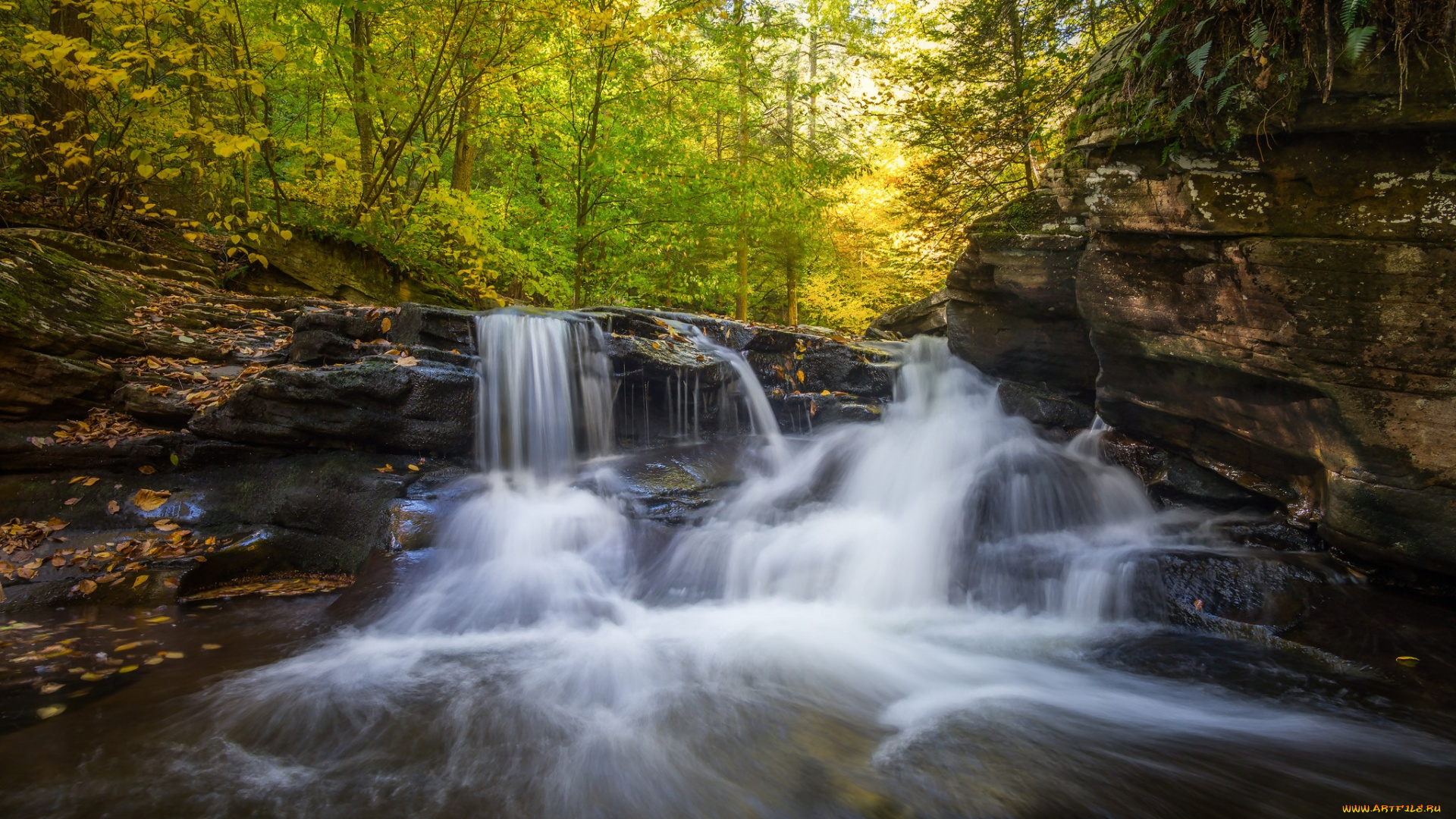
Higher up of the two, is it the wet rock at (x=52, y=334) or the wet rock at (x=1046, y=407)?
the wet rock at (x=52, y=334)

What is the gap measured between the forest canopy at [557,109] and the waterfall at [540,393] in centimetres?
248

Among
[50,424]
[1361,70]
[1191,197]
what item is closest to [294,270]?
[50,424]

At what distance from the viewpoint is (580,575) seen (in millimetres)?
5773

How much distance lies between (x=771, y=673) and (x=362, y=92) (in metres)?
10.0

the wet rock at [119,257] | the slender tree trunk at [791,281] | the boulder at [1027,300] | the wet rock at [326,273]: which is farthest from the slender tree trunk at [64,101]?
the slender tree trunk at [791,281]

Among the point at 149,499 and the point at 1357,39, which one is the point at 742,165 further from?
the point at 149,499

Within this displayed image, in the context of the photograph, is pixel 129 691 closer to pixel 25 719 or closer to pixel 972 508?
pixel 25 719

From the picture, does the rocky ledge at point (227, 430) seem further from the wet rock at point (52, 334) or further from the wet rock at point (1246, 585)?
the wet rock at point (1246, 585)

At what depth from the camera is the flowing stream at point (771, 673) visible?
292cm

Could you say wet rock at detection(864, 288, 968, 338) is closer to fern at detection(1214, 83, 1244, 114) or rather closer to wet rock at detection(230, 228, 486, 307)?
fern at detection(1214, 83, 1244, 114)

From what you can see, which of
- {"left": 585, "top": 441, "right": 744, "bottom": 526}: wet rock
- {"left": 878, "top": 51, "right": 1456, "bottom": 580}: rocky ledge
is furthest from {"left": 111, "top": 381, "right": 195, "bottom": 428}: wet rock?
{"left": 878, "top": 51, "right": 1456, "bottom": 580}: rocky ledge

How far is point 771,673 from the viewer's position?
430 centimetres

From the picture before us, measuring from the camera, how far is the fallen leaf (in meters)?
5.31

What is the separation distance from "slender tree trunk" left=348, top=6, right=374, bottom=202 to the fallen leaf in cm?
529
